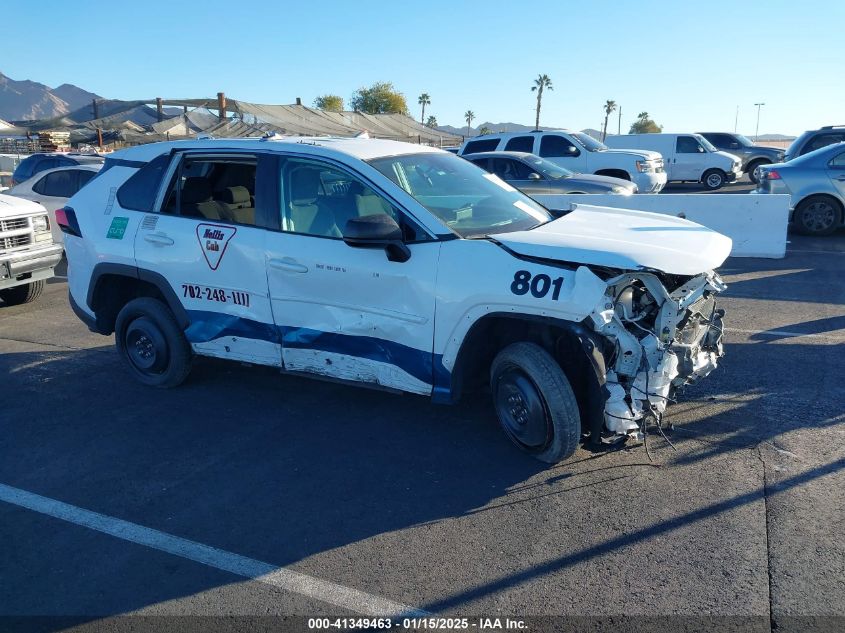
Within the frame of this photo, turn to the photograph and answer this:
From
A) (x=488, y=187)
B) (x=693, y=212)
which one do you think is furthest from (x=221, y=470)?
(x=693, y=212)

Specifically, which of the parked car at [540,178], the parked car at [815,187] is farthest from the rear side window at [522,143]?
the parked car at [815,187]

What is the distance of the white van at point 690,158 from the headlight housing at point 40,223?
61.3 ft

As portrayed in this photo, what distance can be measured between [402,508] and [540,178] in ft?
34.4

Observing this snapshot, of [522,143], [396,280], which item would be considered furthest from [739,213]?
[396,280]

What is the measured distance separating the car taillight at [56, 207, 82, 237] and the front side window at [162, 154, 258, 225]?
0.99 m

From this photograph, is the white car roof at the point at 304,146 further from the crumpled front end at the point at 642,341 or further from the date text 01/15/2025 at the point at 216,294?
the crumpled front end at the point at 642,341

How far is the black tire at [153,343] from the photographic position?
18.8ft

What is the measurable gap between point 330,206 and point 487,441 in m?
1.94

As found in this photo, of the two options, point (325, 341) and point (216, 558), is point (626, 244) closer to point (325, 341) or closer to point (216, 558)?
point (325, 341)

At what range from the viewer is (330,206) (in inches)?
196

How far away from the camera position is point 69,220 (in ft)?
20.0

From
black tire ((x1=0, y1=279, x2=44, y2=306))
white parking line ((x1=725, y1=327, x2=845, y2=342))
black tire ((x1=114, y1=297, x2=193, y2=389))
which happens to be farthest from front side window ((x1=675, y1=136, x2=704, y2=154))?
black tire ((x1=114, y1=297, x2=193, y2=389))

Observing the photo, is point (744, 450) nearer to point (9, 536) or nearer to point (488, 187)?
point (488, 187)

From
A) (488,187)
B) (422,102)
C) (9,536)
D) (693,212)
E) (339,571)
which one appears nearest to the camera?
(339,571)
